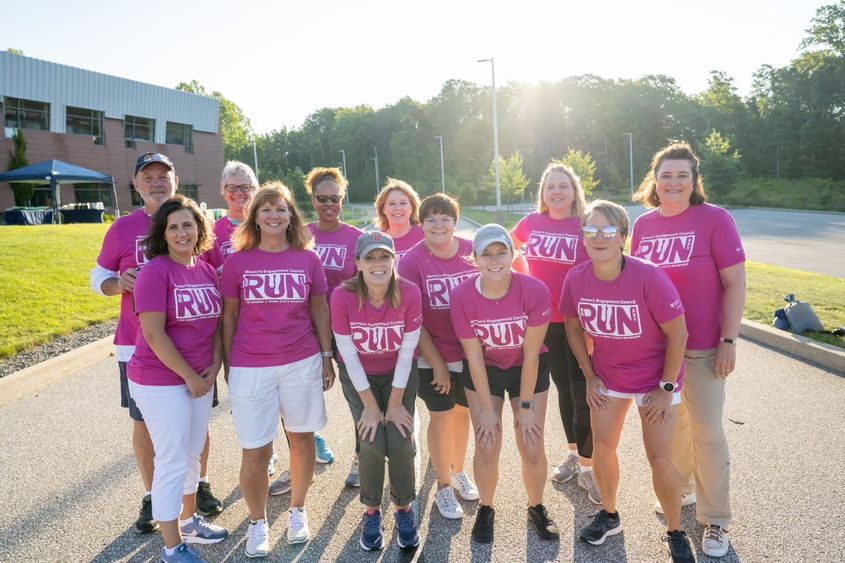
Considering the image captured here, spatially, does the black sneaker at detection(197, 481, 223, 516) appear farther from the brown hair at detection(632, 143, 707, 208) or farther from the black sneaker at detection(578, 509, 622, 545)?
the brown hair at detection(632, 143, 707, 208)

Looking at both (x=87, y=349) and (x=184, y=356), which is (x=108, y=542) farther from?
(x=87, y=349)

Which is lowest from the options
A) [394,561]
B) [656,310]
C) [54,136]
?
[394,561]

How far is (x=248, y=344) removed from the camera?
3285mm

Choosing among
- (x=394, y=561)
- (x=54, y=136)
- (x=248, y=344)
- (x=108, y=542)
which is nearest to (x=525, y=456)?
(x=394, y=561)

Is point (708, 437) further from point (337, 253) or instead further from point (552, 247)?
point (337, 253)

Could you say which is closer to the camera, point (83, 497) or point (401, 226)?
point (83, 497)

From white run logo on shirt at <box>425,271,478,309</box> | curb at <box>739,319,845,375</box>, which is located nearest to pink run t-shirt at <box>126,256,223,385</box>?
white run logo on shirt at <box>425,271,478,309</box>

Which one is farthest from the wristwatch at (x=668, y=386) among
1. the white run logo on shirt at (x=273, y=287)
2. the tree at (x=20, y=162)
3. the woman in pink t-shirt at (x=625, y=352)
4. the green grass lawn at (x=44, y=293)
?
the tree at (x=20, y=162)

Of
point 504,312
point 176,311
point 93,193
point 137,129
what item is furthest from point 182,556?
point 137,129

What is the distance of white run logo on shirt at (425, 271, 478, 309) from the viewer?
3.73 meters

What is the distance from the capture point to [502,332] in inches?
132

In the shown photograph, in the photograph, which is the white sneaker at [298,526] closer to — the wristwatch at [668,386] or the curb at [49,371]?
the wristwatch at [668,386]

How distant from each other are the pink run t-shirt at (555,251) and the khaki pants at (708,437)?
97 cm

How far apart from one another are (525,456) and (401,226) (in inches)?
79.1
